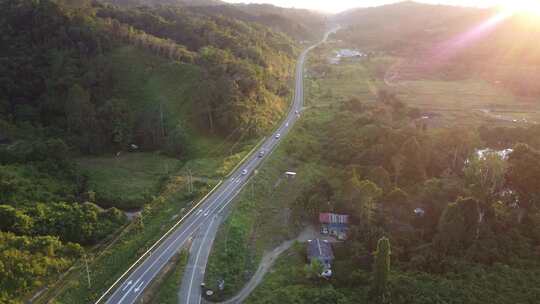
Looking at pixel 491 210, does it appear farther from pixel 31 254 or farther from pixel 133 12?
pixel 133 12

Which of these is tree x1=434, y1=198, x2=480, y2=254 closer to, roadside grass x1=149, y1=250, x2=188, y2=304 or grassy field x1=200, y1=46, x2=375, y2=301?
grassy field x1=200, y1=46, x2=375, y2=301

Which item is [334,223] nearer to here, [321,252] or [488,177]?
[321,252]

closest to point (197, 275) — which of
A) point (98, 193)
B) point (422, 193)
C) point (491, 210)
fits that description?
point (98, 193)

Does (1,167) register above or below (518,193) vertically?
above

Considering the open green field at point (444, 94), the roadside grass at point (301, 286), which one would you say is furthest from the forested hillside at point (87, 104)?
the open green field at point (444, 94)

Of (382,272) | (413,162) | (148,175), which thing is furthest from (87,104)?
(382,272)

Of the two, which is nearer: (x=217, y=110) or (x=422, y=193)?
(x=422, y=193)
